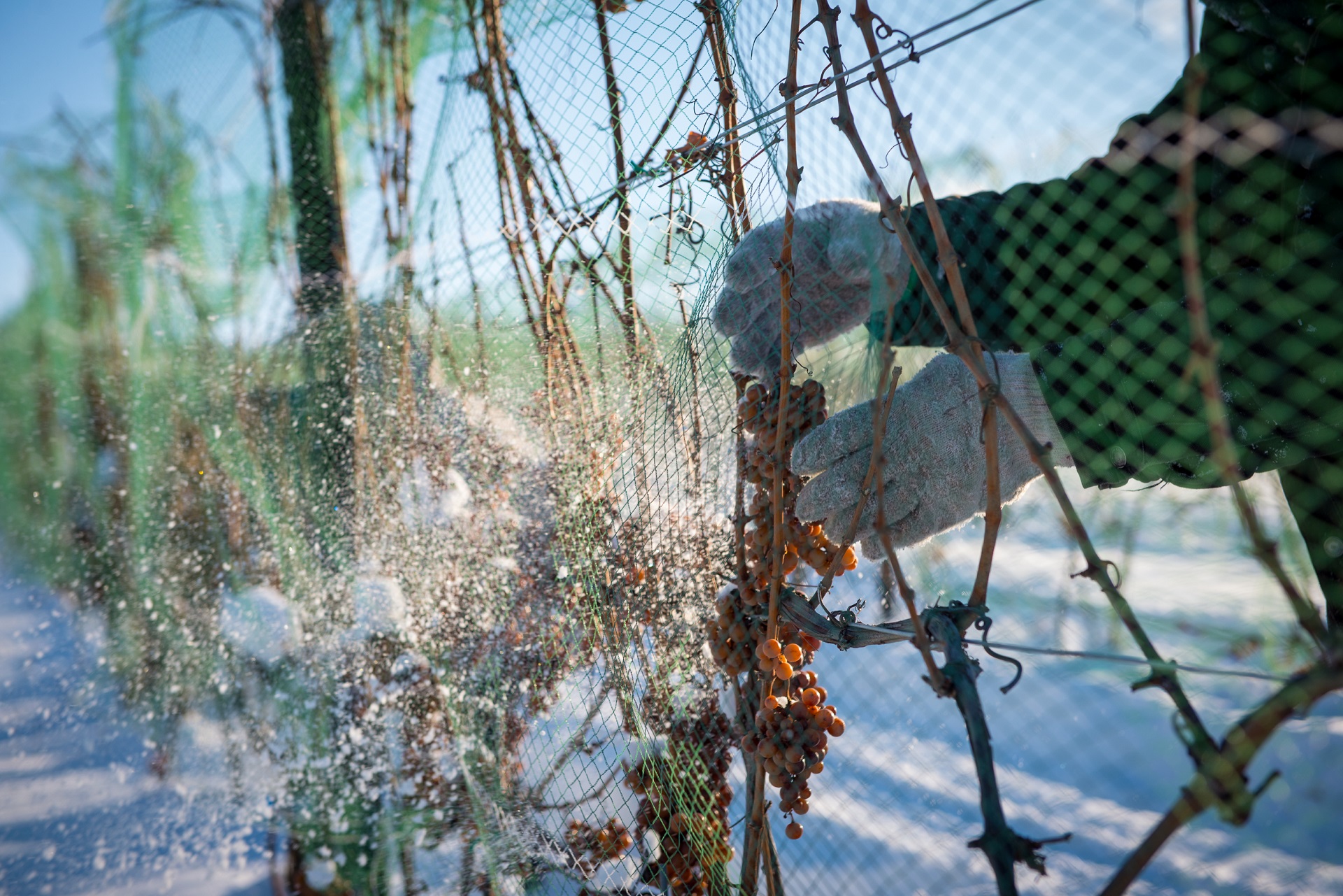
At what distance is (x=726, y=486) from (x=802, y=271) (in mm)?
245

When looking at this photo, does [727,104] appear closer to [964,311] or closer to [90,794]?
[964,311]

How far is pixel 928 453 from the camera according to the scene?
0.53 m

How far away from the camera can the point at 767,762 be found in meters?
0.55

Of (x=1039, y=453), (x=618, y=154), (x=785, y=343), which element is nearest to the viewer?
(x=1039, y=453)

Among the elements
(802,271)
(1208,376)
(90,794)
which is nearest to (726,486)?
(802,271)

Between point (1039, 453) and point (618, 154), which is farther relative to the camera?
point (618, 154)

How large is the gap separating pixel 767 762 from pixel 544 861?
486mm

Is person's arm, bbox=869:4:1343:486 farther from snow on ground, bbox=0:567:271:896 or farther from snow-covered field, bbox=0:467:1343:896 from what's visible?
snow on ground, bbox=0:567:271:896

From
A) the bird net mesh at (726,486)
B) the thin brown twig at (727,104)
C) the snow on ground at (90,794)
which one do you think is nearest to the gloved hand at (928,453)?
the bird net mesh at (726,486)

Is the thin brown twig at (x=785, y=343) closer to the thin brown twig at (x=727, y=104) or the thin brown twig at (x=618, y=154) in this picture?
the thin brown twig at (x=727, y=104)

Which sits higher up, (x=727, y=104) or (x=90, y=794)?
(x=727, y=104)

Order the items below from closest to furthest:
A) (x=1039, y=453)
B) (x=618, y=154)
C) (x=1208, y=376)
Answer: (x=1208, y=376)
(x=1039, y=453)
(x=618, y=154)

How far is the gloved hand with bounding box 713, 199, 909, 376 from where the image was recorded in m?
0.60

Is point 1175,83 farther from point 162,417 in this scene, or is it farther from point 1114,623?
point 162,417
